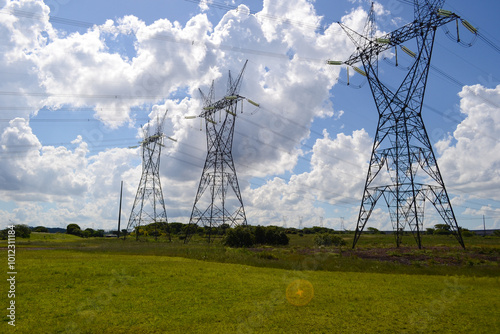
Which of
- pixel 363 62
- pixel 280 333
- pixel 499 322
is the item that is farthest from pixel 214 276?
pixel 363 62

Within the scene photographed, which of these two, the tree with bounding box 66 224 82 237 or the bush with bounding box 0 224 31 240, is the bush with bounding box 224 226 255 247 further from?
the tree with bounding box 66 224 82 237

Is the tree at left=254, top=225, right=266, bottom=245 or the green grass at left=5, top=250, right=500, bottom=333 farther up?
the tree at left=254, top=225, right=266, bottom=245

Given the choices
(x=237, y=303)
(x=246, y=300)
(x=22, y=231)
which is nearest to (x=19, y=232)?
(x=22, y=231)

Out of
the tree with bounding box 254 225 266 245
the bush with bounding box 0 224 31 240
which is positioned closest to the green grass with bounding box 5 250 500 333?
the tree with bounding box 254 225 266 245

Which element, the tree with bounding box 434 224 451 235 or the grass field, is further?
the tree with bounding box 434 224 451 235

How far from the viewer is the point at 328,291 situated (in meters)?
19.7

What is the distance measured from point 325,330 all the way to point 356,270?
16867 millimetres

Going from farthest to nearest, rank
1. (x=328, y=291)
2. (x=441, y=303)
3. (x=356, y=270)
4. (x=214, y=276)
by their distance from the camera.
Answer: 1. (x=356, y=270)
2. (x=214, y=276)
3. (x=328, y=291)
4. (x=441, y=303)

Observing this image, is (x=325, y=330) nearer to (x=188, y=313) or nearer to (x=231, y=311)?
(x=231, y=311)

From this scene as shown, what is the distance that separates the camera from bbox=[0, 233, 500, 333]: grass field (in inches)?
528

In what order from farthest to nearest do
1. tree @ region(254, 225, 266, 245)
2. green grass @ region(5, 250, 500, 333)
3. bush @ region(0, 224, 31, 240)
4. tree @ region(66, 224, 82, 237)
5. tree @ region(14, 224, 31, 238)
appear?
tree @ region(66, 224, 82, 237)
tree @ region(14, 224, 31, 238)
bush @ region(0, 224, 31, 240)
tree @ region(254, 225, 266, 245)
green grass @ region(5, 250, 500, 333)

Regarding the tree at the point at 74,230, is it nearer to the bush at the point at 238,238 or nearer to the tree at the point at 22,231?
the tree at the point at 22,231

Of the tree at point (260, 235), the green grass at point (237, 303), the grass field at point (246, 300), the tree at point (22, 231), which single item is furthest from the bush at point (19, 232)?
the green grass at point (237, 303)

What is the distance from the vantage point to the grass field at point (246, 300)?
1342 centimetres
